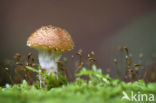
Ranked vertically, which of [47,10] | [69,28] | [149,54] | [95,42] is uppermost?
[47,10]

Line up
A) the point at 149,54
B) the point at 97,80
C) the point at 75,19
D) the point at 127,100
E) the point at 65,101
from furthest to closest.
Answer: the point at 75,19, the point at 149,54, the point at 97,80, the point at 127,100, the point at 65,101

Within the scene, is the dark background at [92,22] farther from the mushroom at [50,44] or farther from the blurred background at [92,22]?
the mushroom at [50,44]

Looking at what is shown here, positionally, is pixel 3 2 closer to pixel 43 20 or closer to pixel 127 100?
pixel 43 20

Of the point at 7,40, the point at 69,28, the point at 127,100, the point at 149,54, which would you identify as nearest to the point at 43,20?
the point at 69,28

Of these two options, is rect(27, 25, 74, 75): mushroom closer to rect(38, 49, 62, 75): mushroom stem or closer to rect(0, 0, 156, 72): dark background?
rect(38, 49, 62, 75): mushroom stem

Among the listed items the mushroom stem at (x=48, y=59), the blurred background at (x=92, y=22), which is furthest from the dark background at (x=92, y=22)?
the mushroom stem at (x=48, y=59)

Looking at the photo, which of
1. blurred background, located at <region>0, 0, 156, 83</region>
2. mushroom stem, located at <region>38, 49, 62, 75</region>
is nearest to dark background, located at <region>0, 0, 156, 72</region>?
blurred background, located at <region>0, 0, 156, 83</region>
